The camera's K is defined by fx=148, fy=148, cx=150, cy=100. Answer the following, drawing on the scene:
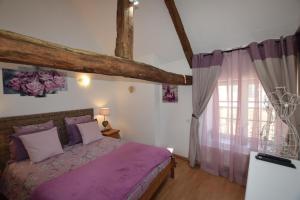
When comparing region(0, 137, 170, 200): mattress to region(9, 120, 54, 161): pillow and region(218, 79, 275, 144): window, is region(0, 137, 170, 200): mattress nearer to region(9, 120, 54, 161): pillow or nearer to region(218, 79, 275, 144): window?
region(9, 120, 54, 161): pillow

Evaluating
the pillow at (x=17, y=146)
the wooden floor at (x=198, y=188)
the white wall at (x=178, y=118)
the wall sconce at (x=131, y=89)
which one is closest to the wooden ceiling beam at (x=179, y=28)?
the white wall at (x=178, y=118)

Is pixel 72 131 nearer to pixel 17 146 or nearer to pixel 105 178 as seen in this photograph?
pixel 17 146

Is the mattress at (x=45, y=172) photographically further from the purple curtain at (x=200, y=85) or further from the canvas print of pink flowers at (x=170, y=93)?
the canvas print of pink flowers at (x=170, y=93)

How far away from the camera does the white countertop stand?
48.3 inches

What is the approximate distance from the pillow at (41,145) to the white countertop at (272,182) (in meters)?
2.50

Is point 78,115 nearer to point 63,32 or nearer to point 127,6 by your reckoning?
point 63,32

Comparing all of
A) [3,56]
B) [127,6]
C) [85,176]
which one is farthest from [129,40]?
[85,176]

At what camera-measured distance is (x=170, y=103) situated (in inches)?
139

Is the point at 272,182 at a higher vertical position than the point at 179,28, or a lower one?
lower

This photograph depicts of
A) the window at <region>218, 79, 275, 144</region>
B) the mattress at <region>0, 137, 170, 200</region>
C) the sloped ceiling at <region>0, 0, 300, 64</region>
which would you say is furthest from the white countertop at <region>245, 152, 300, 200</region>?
the sloped ceiling at <region>0, 0, 300, 64</region>

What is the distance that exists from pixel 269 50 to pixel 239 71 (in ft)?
1.55

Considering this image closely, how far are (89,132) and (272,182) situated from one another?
8.94 ft

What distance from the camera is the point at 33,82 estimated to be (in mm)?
2590

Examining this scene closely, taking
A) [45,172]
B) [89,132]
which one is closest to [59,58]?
[45,172]
